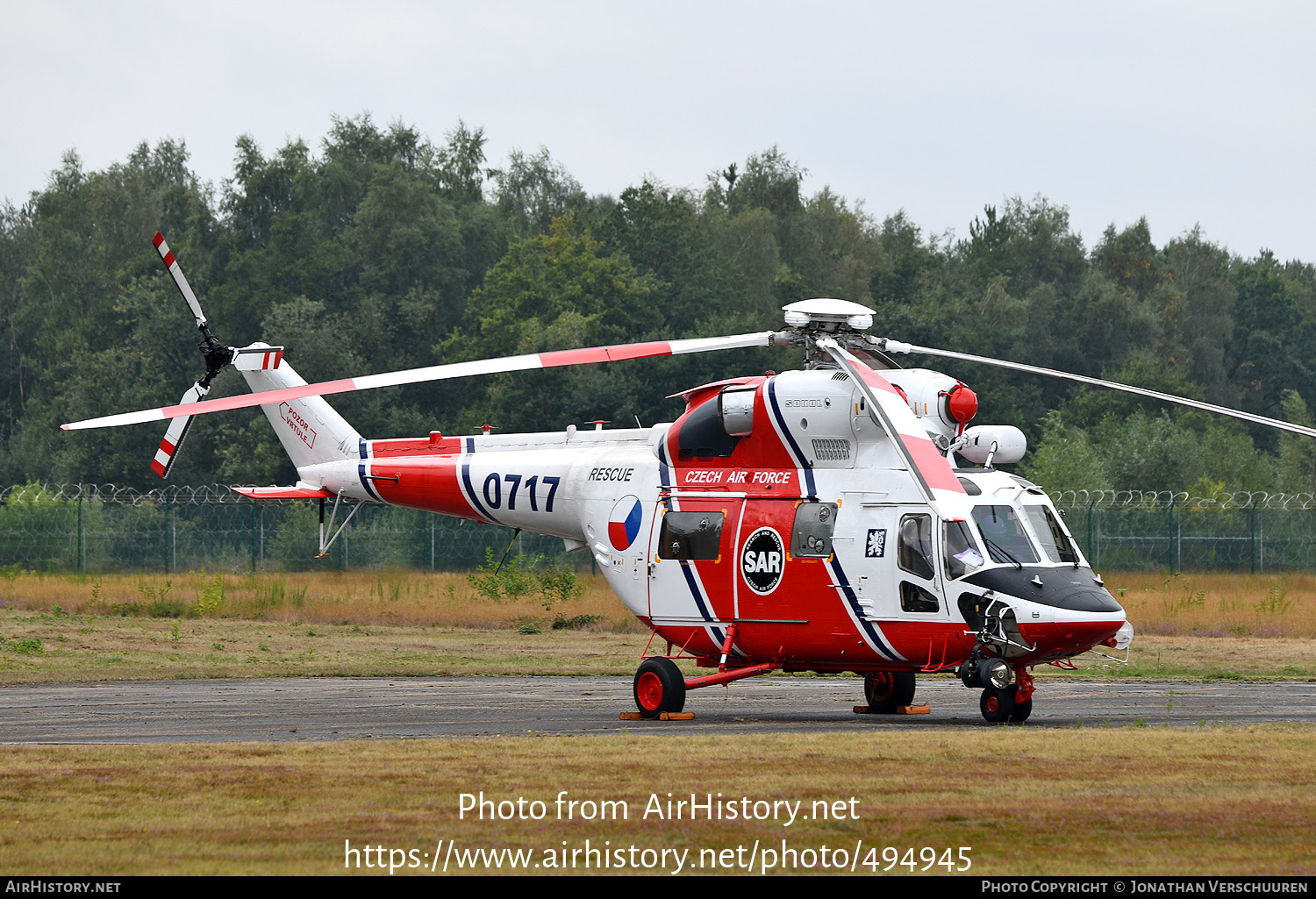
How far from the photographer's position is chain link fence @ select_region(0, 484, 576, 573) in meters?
40.9

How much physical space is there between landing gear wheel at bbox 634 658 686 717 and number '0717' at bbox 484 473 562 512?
2923mm

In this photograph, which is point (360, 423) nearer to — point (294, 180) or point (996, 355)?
point (294, 180)

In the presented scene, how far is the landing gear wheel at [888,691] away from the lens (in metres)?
16.9

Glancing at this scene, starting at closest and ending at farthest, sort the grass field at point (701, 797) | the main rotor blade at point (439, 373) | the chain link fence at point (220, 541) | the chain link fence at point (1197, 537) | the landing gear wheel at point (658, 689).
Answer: the grass field at point (701, 797) → the main rotor blade at point (439, 373) → the landing gear wheel at point (658, 689) → the chain link fence at point (1197, 537) → the chain link fence at point (220, 541)

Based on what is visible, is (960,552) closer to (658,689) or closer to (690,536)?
(690,536)

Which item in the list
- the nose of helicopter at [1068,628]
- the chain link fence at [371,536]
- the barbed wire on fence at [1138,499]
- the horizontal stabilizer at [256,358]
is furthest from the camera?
the barbed wire on fence at [1138,499]

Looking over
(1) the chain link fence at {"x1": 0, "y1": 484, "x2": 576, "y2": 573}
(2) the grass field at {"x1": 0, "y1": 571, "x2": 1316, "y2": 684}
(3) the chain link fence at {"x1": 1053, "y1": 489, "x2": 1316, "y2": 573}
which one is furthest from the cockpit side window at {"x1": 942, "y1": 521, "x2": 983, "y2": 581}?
(1) the chain link fence at {"x1": 0, "y1": 484, "x2": 576, "y2": 573}

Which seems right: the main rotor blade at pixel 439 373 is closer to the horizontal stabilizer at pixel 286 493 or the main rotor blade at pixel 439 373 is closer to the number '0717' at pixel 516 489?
the number '0717' at pixel 516 489

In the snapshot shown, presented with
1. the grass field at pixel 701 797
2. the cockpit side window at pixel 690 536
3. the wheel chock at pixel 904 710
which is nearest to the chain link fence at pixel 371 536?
the cockpit side window at pixel 690 536

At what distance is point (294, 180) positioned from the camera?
252 ft

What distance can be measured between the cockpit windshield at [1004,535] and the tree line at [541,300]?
3509 cm

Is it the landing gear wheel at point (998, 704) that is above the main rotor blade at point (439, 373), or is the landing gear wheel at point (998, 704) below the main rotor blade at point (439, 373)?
below
